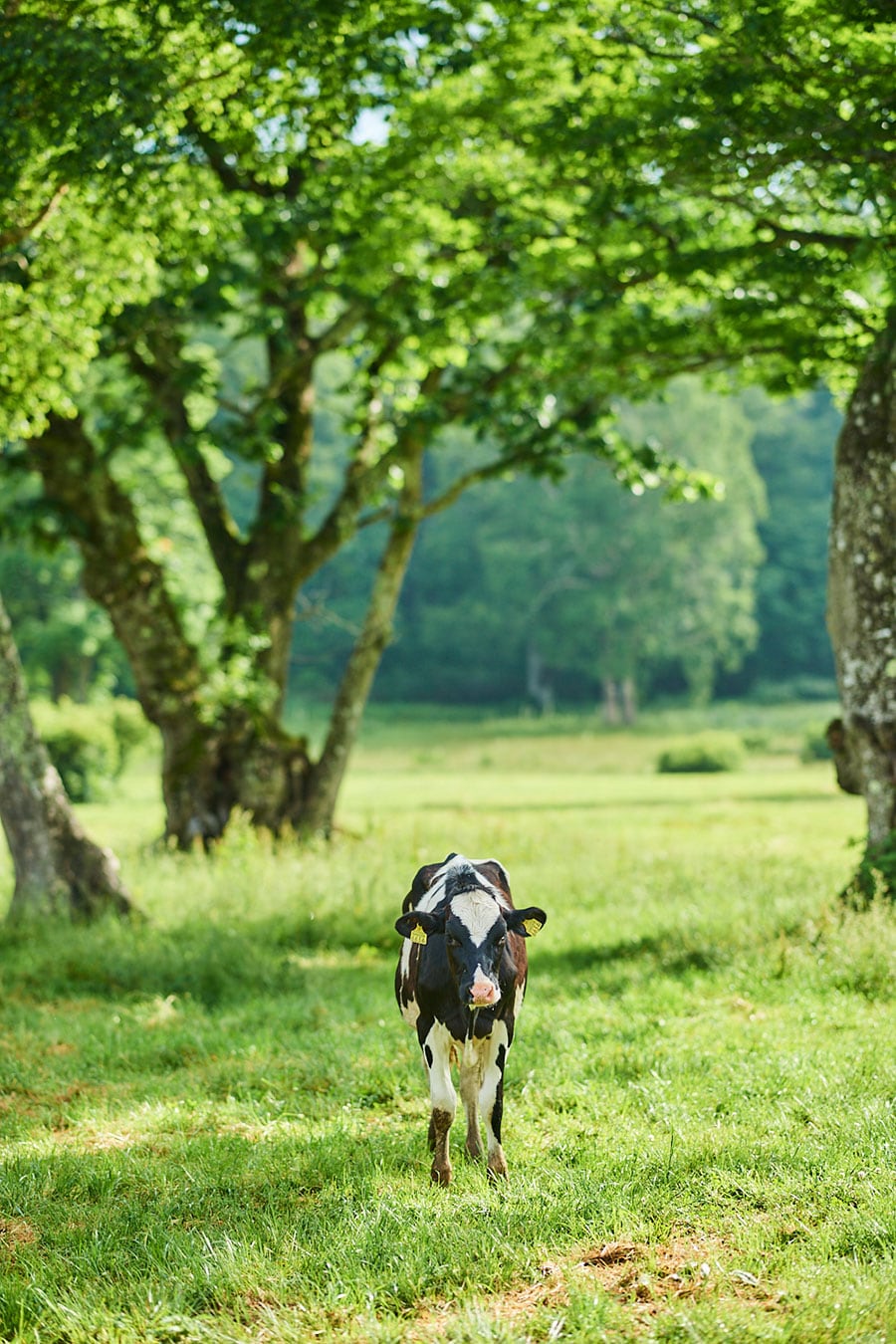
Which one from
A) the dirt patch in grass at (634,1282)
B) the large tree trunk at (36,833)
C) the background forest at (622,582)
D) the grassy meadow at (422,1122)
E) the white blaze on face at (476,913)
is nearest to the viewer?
the dirt patch in grass at (634,1282)

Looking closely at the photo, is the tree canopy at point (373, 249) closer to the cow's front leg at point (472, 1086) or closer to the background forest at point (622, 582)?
the cow's front leg at point (472, 1086)

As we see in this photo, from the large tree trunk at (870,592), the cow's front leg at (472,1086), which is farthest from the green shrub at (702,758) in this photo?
the cow's front leg at (472,1086)

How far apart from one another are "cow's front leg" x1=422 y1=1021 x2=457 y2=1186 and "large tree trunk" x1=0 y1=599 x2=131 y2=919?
683cm

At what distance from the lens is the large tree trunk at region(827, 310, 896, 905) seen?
11156 mm

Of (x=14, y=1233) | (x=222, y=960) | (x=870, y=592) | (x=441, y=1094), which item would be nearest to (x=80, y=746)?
(x=222, y=960)

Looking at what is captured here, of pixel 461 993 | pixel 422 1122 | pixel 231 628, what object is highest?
pixel 231 628

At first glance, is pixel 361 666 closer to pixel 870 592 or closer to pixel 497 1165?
pixel 870 592

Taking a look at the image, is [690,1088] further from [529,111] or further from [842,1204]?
[529,111]

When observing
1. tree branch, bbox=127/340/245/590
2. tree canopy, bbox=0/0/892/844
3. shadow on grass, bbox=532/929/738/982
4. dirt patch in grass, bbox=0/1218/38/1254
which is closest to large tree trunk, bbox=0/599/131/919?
tree canopy, bbox=0/0/892/844

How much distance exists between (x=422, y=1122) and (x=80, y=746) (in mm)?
26366

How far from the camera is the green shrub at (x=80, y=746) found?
102 feet

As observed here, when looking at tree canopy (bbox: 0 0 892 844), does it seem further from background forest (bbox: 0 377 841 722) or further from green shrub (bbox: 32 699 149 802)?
background forest (bbox: 0 377 841 722)

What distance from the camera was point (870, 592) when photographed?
11.3 meters

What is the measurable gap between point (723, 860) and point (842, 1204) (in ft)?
33.1
